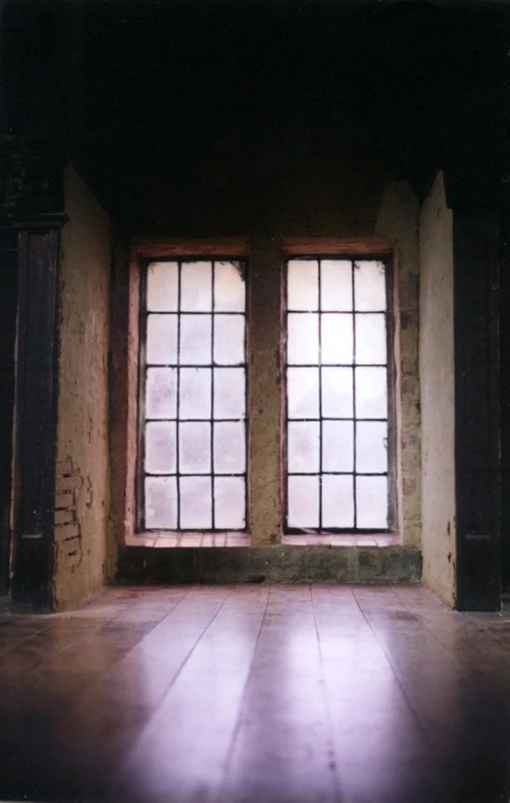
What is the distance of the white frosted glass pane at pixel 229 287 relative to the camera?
231 inches

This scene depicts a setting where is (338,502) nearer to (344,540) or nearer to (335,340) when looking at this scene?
(344,540)

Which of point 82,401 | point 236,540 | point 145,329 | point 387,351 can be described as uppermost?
point 145,329

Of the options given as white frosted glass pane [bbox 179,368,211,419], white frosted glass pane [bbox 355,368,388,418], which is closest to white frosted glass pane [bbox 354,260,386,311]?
white frosted glass pane [bbox 355,368,388,418]

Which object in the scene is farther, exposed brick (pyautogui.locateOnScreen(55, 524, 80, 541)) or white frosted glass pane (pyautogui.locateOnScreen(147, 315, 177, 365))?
white frosted glass pane (pyautogui.locateOnScreen(147, 315, 177, 365))

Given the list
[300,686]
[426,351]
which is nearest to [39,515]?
[300,686]

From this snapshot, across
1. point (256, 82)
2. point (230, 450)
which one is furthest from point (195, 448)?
point (256, 82)

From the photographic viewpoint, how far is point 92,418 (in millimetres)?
5195

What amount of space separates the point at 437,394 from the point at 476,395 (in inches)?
21.7

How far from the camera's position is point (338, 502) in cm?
575

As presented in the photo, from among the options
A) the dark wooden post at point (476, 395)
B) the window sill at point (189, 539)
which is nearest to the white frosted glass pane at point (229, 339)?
the window sill at point (189, 539)

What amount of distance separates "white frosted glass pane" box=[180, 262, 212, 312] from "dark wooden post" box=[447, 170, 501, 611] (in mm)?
2055

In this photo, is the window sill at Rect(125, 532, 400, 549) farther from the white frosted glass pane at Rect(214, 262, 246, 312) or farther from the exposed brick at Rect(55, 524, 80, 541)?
the white frosted glass pane at Rect(214, 262, 246, 312)

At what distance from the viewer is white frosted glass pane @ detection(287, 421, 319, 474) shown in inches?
227

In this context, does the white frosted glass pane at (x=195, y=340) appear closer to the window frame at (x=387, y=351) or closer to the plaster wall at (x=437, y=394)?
the window frame at (x=387, y=351)
